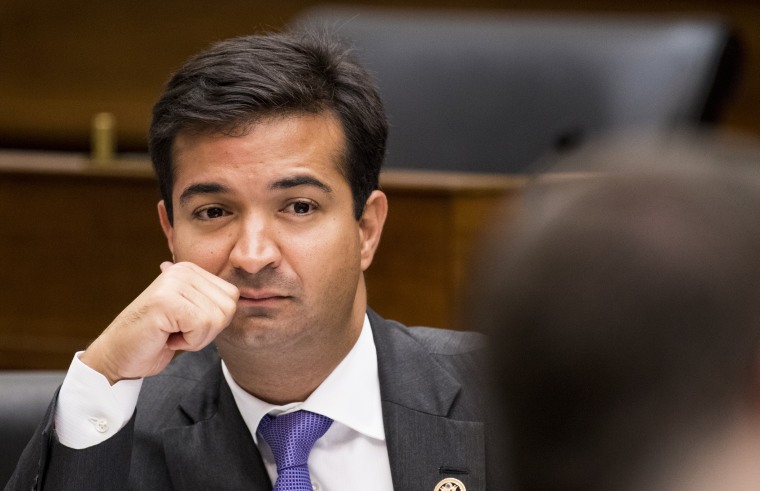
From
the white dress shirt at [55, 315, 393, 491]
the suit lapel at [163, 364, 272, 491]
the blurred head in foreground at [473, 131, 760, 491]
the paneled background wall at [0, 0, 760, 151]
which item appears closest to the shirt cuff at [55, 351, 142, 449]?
the white dress shirt at [55, 315, 393, 491]

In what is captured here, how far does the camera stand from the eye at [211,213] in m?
1.89

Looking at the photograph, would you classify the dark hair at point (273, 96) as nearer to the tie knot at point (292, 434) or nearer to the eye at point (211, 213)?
the eye at point (211, 213)

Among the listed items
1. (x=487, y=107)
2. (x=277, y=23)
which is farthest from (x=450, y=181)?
(x=277, y=23)

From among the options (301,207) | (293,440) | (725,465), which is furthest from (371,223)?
(725,465)

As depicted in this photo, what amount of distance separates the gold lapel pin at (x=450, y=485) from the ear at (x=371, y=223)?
40 centimetres

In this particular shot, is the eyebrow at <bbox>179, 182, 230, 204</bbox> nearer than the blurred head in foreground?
No

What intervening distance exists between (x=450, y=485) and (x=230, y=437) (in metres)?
0.37

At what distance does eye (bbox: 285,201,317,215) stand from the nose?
0.05 meters

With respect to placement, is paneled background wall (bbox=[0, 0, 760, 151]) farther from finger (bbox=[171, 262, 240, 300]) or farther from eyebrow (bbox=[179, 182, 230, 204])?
finger (bbox=[171, 262, 240, 300])

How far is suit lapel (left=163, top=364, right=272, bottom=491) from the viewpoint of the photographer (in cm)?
190

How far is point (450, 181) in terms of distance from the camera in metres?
3.27

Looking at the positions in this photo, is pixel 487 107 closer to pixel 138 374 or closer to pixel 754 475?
pixel 138 374

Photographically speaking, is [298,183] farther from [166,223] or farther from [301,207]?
[166,223]

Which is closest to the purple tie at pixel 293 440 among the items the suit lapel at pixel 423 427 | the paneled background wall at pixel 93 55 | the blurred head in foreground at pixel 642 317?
the suit lapel at pixel 423 427
